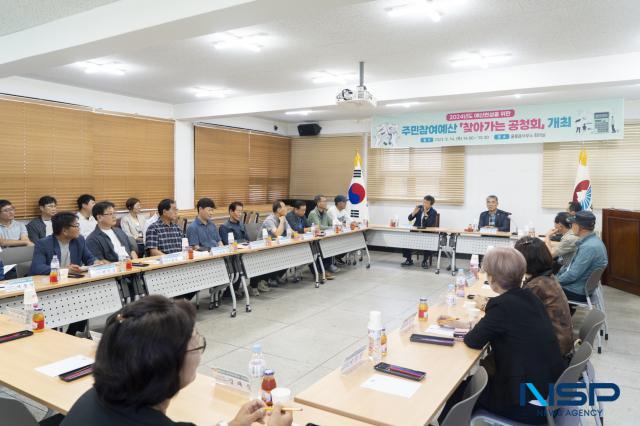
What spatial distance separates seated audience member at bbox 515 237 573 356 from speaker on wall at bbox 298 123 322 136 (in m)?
8.55

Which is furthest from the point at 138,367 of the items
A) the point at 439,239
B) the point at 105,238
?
the point at 439,239

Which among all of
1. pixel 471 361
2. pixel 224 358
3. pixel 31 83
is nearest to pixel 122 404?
pixel 471 361

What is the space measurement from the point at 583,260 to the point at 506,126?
4.54m

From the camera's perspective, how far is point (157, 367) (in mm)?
1061

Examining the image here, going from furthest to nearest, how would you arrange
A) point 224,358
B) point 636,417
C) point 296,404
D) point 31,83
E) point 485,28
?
point 31,83
point 485,28
point 224,358
point 636,417
point 296,404

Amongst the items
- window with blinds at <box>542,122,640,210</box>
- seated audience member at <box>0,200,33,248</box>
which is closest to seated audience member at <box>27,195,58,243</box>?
seated audience member at <box>0,200,33,248</box>

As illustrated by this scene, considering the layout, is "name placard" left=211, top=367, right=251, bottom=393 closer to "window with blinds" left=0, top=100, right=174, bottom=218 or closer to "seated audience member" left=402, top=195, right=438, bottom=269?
"window with blinds" left=0, top=100, right=174, bottom=218

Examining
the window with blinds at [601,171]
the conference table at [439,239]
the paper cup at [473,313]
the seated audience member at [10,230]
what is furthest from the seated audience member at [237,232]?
the window with blinds at [601,171]

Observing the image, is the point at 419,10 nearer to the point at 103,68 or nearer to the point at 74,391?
the point at 74,391

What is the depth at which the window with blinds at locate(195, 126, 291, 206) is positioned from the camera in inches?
Answer: 359

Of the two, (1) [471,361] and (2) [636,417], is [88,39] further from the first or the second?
(2) [636,417]

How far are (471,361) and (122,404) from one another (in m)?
1.72

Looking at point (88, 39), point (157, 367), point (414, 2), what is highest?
point (414, 2)

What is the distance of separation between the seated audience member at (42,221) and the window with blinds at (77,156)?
0.64ft
